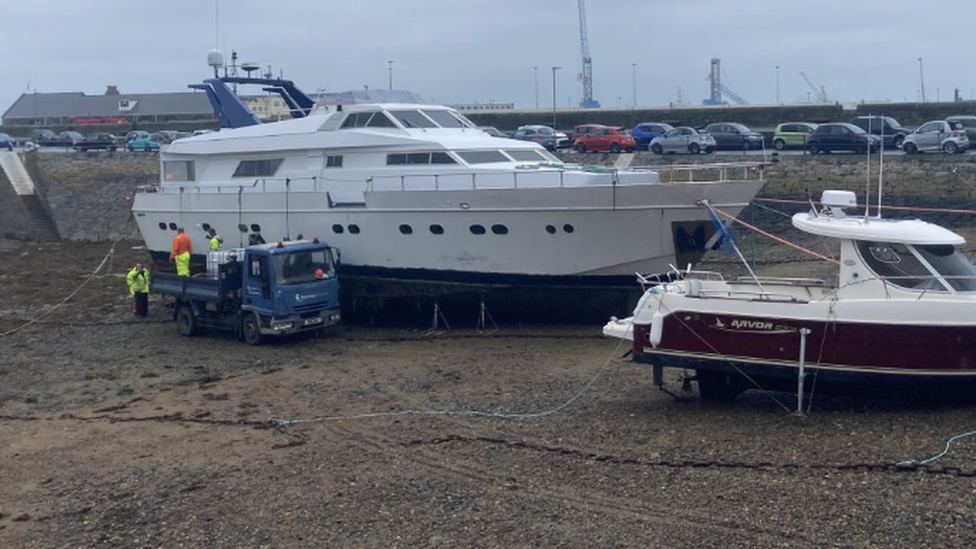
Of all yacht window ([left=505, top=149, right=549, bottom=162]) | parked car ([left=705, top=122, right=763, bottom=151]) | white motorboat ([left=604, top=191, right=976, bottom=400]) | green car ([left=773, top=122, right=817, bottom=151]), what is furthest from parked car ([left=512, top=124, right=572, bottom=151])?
white motorboat ([left=604, top=191, right=976, bottom=400])

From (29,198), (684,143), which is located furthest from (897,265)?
(29,198)

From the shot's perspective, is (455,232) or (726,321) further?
(455,232)

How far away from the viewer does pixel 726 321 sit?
449 inches

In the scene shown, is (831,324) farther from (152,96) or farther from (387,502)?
(152,96)

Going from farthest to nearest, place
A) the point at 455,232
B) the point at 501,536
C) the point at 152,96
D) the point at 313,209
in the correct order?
the point at 152,96
the point at 313,209
the point at 455,232
the point at 501,536

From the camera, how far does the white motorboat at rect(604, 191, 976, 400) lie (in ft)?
34.9

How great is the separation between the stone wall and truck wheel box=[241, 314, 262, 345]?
1865cm

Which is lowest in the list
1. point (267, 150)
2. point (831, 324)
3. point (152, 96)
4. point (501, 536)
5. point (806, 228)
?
point (501, 536)

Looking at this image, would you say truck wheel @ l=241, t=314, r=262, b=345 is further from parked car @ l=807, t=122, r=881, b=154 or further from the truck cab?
parked car @ l=807, t=122, r=881, b=154

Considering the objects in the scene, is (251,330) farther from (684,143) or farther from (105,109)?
(105,109)

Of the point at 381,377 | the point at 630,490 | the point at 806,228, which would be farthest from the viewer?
the point at 381,377

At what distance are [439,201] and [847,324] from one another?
907 cm

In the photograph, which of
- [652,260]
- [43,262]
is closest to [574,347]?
[652,260]

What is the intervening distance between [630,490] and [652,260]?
325 inches
